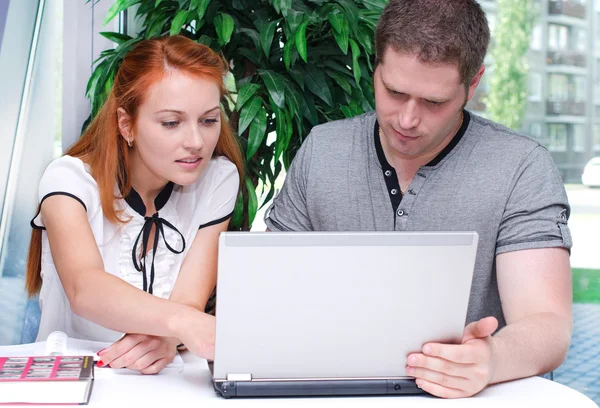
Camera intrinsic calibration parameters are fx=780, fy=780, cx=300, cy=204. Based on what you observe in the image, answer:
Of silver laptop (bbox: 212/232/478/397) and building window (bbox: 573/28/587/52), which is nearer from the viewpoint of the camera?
silver laptop (bbox: 212/232/478/397)

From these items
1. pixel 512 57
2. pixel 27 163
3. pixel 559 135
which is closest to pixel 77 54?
pixel 27 163

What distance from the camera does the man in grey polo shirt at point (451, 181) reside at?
1.53 meters

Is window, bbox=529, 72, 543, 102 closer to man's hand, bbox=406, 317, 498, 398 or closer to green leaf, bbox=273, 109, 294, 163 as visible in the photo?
green leaf, bbox=273, 109, 294, 163

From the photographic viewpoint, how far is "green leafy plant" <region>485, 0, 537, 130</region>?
384cm

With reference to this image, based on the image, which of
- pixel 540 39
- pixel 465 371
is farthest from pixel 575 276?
pixel 465 371

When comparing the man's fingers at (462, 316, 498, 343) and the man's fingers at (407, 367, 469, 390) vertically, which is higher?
the man's fingers at (462, 316, 498, 343)

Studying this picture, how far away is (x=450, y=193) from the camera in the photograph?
70.4 inches

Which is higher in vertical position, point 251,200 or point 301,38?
point 301,38

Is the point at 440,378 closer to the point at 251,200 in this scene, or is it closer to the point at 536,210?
the point at 536,210

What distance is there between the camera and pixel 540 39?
3.83 metres

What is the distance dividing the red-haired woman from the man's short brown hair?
0.49 meters

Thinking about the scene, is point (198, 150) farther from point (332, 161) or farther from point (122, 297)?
point (122, 297)

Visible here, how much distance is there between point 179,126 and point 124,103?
18 centimetres

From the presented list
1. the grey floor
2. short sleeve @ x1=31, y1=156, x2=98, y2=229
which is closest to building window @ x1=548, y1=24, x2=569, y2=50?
the grey floor
